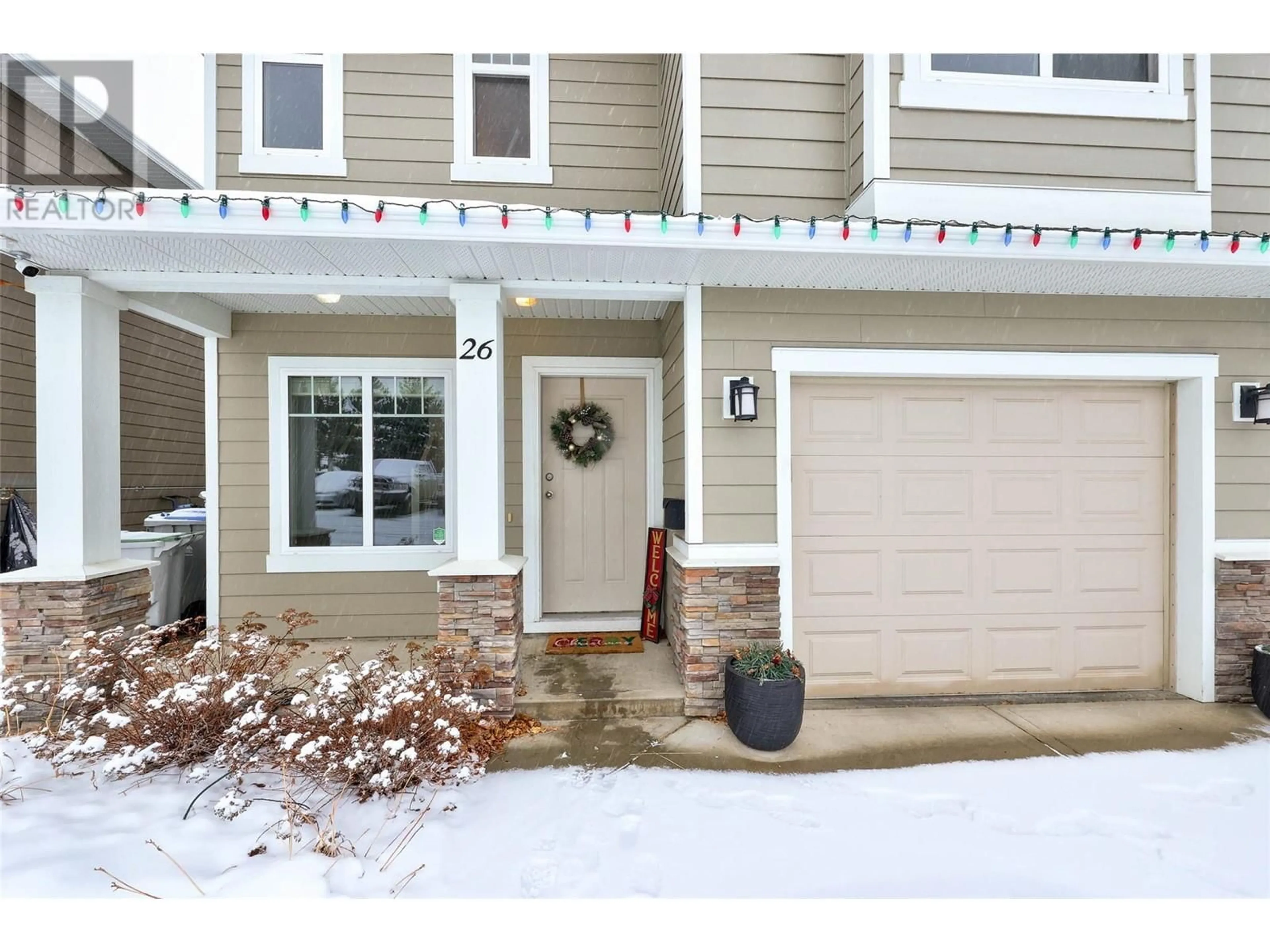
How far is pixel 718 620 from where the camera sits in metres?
3.40

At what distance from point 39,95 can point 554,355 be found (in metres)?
5.71

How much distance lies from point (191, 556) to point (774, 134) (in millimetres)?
5765

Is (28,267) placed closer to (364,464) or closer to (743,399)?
(364,464)

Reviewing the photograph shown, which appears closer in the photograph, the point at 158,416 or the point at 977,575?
the point at 977,575

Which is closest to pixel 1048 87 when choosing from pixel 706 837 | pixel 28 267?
pixel 706 837

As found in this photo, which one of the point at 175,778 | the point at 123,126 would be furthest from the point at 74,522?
the point at 123,126

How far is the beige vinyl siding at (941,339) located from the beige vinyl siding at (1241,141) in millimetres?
565

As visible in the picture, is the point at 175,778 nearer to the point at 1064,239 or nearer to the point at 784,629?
the point at 784,629

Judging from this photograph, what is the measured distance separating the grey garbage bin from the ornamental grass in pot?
4519 mm

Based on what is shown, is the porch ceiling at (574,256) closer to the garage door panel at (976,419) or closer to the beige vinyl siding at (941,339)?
the beige vinyl siding at (941,339)

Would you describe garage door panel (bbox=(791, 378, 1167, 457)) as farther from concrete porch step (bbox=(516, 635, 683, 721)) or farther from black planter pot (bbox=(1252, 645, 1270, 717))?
concrete porch step (bbox=(516, 635, 683, 721))

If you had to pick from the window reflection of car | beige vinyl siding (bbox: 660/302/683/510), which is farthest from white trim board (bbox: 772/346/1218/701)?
the window reflection of car

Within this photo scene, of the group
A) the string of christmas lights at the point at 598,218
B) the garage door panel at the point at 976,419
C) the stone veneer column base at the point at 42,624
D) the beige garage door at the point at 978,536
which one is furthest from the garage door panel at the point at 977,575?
the stone veneer column base at the point at 42,624

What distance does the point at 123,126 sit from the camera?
592 centimetres
